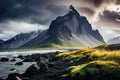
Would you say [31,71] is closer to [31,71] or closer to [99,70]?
[31,71]

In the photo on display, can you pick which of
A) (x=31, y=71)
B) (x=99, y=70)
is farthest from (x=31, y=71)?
(x=99, y=70)

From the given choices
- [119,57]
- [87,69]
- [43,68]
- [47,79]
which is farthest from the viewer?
[43,68]

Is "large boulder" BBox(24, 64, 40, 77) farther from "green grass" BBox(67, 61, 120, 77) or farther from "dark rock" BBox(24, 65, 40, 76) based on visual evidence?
"green grass" BBox(67, 61, 120, 77)

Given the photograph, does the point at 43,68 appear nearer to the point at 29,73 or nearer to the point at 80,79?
the point at 29,73

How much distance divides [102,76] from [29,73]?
20.4m

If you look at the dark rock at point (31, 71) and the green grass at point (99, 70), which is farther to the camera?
the dark rock at point (31, 71)

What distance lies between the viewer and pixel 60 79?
130ft

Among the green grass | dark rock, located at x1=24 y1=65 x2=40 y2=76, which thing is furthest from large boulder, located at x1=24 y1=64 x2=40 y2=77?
the green grass

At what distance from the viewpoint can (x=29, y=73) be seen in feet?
176

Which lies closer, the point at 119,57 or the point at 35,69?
the point at 119,57

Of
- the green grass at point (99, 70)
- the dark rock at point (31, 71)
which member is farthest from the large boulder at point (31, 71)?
the green grass at point (99, 70)

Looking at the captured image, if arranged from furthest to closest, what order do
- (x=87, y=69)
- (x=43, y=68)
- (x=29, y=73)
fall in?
(x=43, y=68)
(x=29, y=73)
(x=87, y=69)

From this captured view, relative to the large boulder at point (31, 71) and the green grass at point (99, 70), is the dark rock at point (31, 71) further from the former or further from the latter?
the green grass at point (99, 70)

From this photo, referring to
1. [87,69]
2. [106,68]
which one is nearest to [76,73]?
[87,69]
